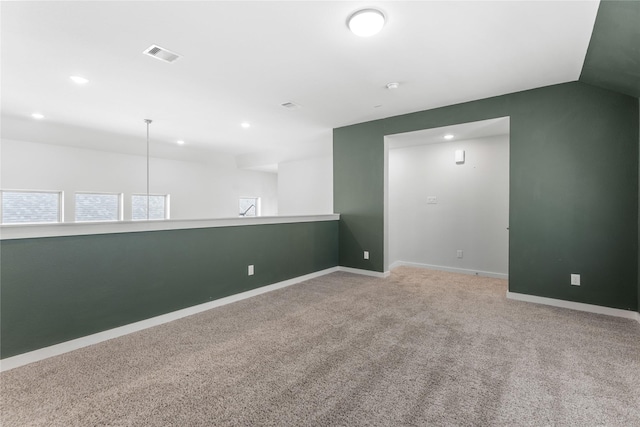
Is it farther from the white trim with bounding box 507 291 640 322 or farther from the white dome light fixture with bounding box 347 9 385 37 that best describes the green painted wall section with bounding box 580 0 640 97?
the white trim with bounding box 507 291 640 322

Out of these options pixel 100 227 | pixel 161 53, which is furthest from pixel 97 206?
Result: pixel 161 53

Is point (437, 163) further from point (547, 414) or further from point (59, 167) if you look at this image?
point (59, 167)

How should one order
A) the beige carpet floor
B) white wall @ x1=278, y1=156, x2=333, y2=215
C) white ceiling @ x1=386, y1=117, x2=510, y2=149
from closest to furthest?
the beige carpet floor < white ceiling @ x1=386, y1=117, x2=510, y2=149 < white wall @ x1=278, y1=156, x2=333, y2=215

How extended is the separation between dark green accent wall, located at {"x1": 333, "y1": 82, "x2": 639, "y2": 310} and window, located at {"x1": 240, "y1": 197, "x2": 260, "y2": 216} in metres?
6.62

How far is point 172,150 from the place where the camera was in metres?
6.64

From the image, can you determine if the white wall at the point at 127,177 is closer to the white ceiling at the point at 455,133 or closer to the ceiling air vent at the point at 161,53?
the ceiling air vent at the point at 161,53

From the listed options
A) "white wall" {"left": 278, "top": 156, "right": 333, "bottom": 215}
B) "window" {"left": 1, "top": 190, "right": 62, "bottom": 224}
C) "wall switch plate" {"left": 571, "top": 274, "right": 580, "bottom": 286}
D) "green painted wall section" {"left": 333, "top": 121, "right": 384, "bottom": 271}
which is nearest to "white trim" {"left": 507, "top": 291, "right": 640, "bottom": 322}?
"wall switch plate" {"left": 571, "top": 274, "right": 580, "bottom": 286}

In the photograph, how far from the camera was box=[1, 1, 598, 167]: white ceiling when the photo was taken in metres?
2.02

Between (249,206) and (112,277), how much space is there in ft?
22.6

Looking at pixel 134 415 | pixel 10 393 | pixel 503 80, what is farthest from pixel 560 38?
pixel 10 393

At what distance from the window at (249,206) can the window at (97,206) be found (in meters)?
3.41

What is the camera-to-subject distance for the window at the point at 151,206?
6312 millimetres

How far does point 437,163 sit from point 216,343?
439cm

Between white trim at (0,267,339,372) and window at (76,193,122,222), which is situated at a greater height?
window at (76,193,122,222)
